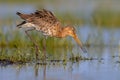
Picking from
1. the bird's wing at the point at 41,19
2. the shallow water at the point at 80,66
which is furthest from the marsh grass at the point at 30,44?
the bird's wing at the point at 41,19

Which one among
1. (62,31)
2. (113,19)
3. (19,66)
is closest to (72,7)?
(113,19)

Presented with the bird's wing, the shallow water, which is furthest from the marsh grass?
the bird's wing

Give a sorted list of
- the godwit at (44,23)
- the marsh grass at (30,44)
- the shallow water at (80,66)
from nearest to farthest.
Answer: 1. the shallow water at (80,66)
2. the marsh grass at (30,44)
3. the godwit at (44,23)

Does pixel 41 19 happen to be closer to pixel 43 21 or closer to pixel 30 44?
pixel 43 21

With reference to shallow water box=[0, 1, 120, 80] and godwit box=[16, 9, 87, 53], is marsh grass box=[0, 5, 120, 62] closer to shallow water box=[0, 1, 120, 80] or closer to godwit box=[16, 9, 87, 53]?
shallow water box=[0, 1, 120, 80]

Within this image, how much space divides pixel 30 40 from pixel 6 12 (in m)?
7.26

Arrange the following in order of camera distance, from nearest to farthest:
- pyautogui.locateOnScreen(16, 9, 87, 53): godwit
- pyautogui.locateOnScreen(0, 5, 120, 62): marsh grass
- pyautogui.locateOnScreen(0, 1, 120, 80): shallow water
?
pyautogui.locateOnScreen(0, 1, 120, 80): shallow water
pyautogui.locateOnScreen(0, 5, 120, 62): marsh grass
pyautogui.locateOnScreen(16, 9, 87, 53): godwit

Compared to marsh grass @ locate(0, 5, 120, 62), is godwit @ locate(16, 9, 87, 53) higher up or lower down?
higher up

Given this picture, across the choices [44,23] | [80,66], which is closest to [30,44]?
[44,23]

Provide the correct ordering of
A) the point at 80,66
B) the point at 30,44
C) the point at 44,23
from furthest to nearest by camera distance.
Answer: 1. the point at 30,44
2. the point at 44,23
3. the point at 80,66

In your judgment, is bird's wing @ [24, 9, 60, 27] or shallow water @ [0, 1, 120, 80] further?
bird's wing @ [24, 9, 60, 27]

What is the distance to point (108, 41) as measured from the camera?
15953mm

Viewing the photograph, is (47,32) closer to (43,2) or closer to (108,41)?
(108,41)

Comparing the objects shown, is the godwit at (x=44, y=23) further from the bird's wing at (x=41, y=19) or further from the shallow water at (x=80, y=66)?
the shallow water at (x=80, y=66)
